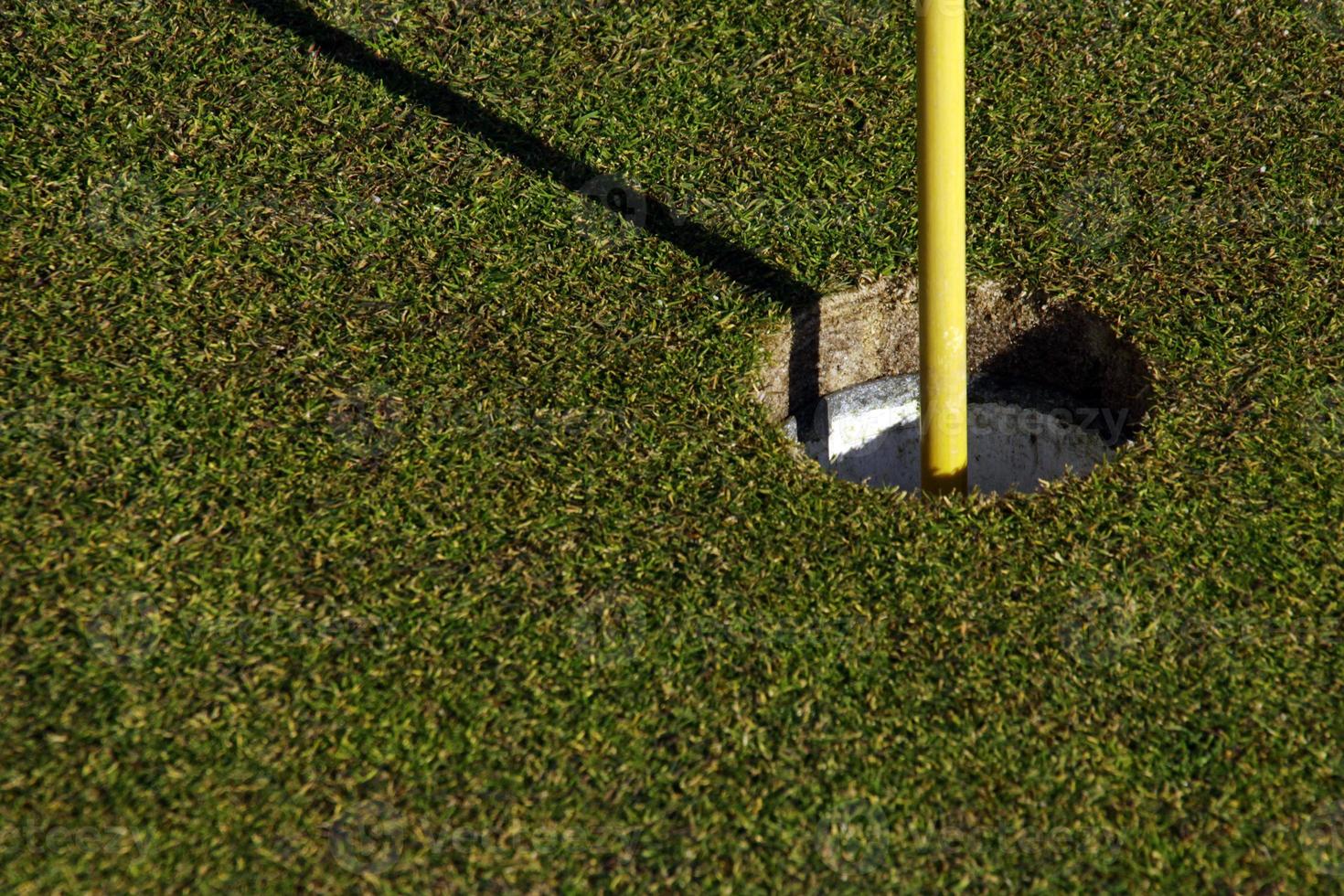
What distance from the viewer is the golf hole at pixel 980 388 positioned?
454 centimetres

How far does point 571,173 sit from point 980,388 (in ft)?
5.21

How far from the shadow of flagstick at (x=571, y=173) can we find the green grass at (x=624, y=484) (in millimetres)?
41

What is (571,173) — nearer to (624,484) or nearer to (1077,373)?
(624,484)

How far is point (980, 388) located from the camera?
16.0ft

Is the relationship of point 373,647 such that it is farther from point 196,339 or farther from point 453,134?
point 453,134

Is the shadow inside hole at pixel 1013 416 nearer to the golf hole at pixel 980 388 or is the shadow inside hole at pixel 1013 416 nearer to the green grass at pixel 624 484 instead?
the golf hole at pixel 980 388

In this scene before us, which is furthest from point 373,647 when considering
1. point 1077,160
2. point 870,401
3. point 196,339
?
point 1077,160

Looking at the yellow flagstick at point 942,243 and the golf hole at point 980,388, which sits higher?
the yellow flagstick at point 942,243

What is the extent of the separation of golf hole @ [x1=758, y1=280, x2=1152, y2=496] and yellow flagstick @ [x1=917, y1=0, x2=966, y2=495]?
0.48 metres

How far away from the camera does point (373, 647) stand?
11.9 feet

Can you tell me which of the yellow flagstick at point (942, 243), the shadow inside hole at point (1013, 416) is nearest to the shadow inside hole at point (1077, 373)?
the shadow inside hole at point (1013, 416)

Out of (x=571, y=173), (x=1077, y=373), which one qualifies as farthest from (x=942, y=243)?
(x=571, y=173)

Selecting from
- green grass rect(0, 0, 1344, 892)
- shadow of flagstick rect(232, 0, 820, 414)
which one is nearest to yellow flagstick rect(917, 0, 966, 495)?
green grass rect(0, 0, 1344, 892)

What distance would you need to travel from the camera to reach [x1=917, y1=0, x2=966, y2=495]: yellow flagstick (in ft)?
12.0
